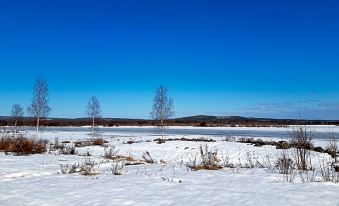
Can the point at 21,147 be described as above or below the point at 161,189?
above

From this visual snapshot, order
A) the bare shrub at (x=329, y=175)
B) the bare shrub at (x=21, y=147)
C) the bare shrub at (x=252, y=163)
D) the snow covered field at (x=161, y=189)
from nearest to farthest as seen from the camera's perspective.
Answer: the snow covered field at (x=161, y=189) → the bare shrub at (x=329, y=175) → the bare shrub at (x=252, y=163) → the bare shrub at (x=21, y=147)

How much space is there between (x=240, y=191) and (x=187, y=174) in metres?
2.63

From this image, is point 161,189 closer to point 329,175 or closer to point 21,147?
point 329,175

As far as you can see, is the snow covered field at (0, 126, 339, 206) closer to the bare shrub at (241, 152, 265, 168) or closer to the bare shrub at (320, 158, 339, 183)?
the bare shrub at (320, 158, 339, 183)

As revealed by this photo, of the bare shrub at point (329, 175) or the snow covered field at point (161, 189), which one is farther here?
the bare shrub at point (329, 175)

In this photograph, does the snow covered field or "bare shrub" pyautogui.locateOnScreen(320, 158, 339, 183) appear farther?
"bare shrub" pyautogui.locateOnScreen(320, 158, 339, 183)

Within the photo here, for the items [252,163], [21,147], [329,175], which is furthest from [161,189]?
[21,147]

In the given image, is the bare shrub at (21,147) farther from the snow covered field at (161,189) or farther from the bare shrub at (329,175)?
the bare shrub at (329,175)

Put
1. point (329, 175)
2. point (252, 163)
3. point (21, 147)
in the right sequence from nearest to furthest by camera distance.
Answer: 1. point (329, 175)
2. point (252, 163)
3. point (21, 147)

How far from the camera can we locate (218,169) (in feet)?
36.2

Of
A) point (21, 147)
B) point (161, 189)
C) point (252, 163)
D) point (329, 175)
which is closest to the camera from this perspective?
point (161, 189)

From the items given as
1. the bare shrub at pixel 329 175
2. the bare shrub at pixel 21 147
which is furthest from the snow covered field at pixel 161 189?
the bare shrub at pixel 21 147

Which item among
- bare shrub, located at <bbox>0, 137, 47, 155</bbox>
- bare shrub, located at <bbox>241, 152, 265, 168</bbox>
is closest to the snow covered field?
bare shrub, located at <bbox>241, 152, 265, 168</bbox>

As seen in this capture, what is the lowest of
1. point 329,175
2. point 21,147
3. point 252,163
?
point 252,163
